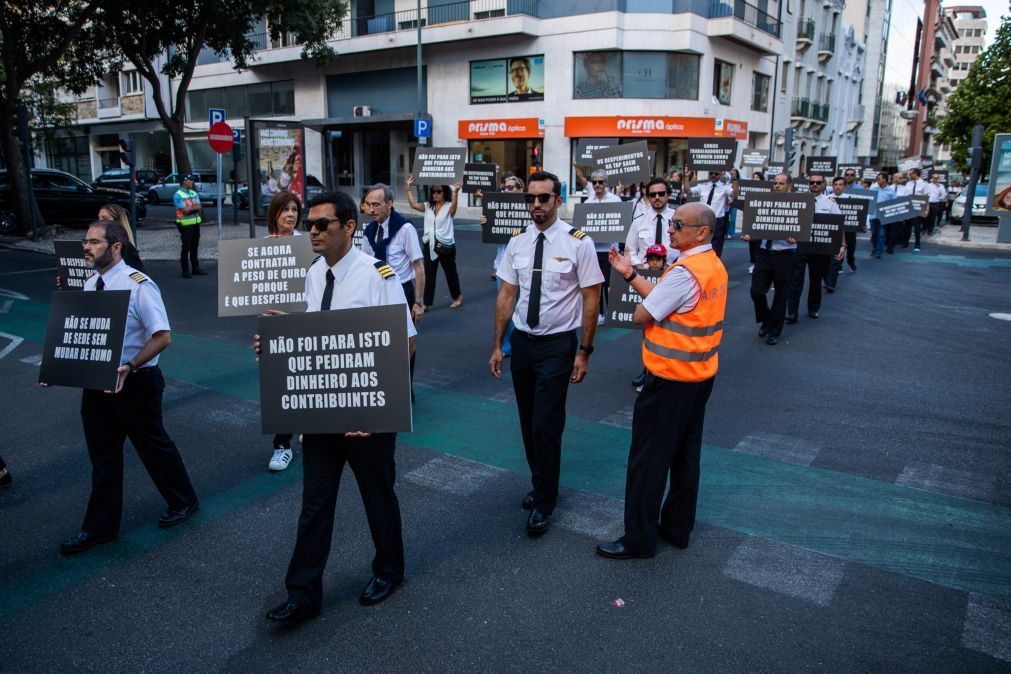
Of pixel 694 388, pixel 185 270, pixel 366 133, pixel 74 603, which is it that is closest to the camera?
pixel 74 603

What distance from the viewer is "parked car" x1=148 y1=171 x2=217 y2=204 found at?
3409 centimetres

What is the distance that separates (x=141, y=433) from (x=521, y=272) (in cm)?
241

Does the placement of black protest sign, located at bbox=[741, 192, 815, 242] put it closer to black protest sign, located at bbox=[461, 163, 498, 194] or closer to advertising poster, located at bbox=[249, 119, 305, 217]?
black protest sign, located at bbox=[461, 163, 498, 194]

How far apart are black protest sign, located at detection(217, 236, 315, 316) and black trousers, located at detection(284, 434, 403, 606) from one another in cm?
218

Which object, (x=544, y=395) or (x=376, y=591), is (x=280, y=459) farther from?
(x=544, y=395)

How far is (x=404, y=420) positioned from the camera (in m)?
3.31

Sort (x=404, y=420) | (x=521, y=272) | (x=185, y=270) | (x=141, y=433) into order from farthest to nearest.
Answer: (x=185, y=270) < (x=521, y=272) < (x=141, y=433) < (x=404, y=420)

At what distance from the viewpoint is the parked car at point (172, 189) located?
34094 millimetres

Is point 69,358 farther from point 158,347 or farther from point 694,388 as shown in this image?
point 694,388

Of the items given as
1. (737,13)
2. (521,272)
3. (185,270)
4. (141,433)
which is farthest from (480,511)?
(737,13)

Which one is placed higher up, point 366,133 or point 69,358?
point 366,133

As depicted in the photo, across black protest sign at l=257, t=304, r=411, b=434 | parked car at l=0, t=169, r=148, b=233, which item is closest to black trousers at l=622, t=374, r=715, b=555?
black protest sign at l=257, t=304, r=411, b=434

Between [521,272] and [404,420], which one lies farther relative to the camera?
[521,272]

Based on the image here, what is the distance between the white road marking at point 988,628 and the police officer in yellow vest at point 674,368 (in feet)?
4.70
